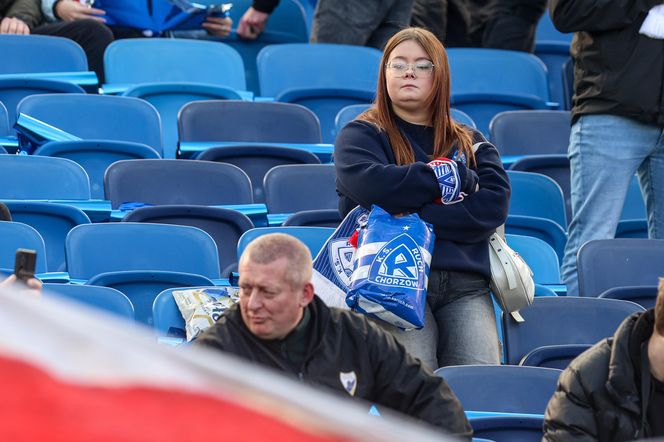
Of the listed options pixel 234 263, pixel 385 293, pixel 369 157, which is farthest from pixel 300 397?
pixel 234 263

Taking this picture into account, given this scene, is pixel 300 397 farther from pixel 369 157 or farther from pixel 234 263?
pixel 234 263

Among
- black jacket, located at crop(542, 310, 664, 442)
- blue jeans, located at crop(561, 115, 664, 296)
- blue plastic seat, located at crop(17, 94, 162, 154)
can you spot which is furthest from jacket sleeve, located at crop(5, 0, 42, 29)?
black jacket, located at crop(542, 310, 664, 442)

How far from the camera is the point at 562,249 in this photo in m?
5.65

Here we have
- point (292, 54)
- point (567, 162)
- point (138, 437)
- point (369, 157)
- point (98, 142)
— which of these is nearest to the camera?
point (138, 437)

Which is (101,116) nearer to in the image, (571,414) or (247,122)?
(247,122)

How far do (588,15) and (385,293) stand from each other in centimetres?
195

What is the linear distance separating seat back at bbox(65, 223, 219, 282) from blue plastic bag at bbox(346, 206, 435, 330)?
954 mm

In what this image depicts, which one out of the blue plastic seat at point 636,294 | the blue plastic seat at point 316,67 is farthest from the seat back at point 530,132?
the blue plastic seat at point 636,294

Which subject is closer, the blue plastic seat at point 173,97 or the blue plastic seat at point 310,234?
the blue plastic seat at point 310,234

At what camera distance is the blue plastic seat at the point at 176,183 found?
5.19 metres

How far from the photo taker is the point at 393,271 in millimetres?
3803

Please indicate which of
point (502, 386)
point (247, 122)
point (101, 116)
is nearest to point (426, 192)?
point (502, 386)

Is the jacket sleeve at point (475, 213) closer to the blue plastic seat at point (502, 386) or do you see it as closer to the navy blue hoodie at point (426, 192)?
the navy blue hoodie at point (426, 192)

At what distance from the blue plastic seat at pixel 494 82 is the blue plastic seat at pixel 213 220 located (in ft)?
7.42
